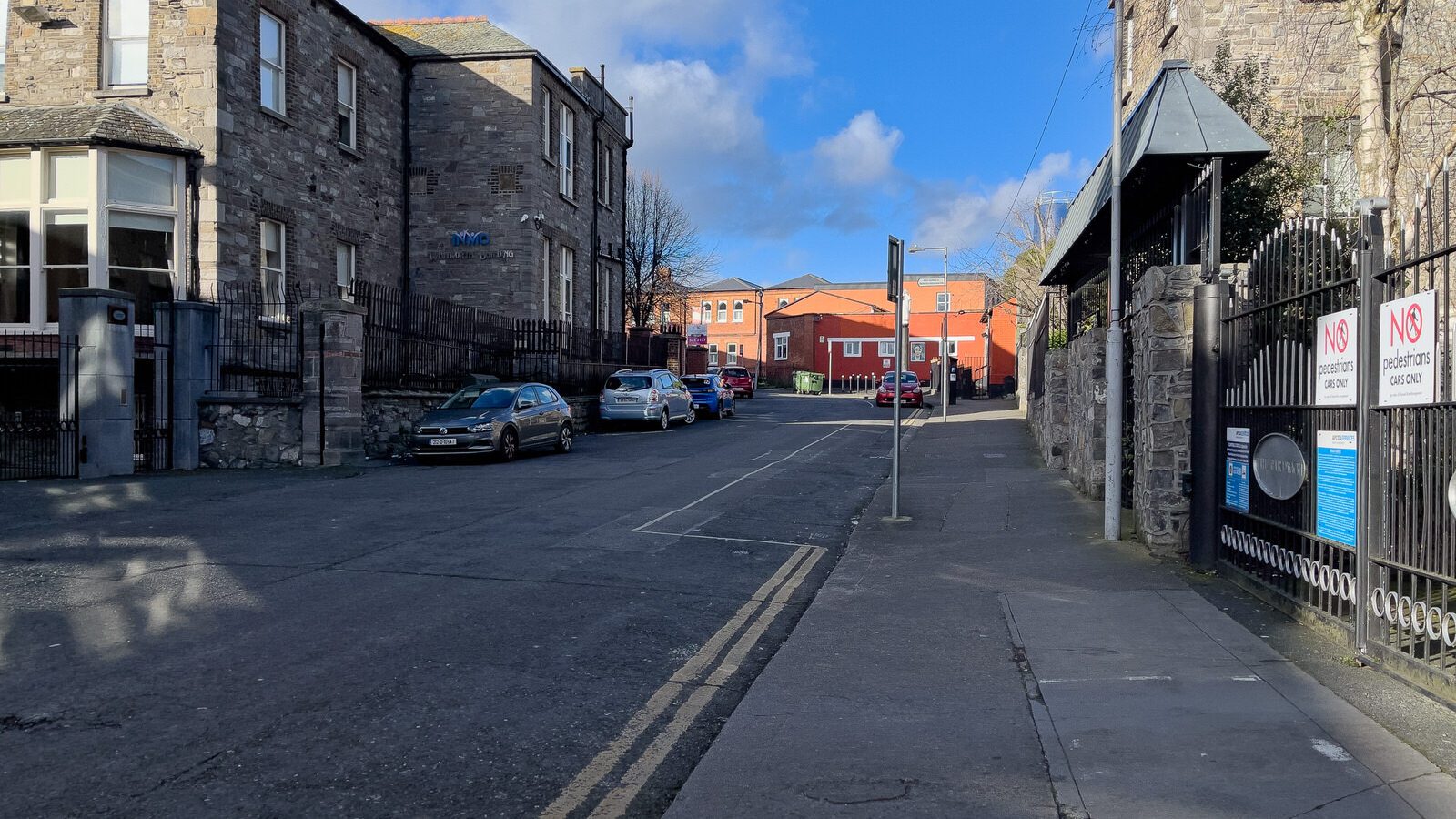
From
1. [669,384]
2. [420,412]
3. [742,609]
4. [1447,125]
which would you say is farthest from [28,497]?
[1447,125]

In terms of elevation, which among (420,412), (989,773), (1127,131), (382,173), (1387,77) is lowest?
(989,773)

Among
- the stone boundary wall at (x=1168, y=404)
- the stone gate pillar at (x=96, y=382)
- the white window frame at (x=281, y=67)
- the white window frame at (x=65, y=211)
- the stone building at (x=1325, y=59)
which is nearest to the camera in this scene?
the stone boundary wall at (x=1168, y=404)

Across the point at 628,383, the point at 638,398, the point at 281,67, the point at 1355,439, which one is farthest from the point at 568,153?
the point at 1355,439

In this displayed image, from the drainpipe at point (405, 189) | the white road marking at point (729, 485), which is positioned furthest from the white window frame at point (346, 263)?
the white road marking at point (729, 485)

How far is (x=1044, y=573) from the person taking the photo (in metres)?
8.95

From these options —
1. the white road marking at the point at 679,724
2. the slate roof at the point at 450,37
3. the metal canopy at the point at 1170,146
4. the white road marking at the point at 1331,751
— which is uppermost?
the slate roof at the point at 450,37

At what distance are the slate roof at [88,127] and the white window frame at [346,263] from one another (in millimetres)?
5057

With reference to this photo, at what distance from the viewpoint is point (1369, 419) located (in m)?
5.72

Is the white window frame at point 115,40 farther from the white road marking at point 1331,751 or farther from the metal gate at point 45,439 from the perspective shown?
the white road marking at point 1331,751

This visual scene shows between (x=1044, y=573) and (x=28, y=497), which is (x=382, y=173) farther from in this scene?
(x=1044, y=573)

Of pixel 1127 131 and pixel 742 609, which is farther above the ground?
pixel 1127 131

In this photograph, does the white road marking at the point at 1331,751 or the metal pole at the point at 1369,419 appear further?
the metal pole at the point at 1369,419

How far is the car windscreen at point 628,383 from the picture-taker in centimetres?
2856

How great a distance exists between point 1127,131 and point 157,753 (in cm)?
1036
